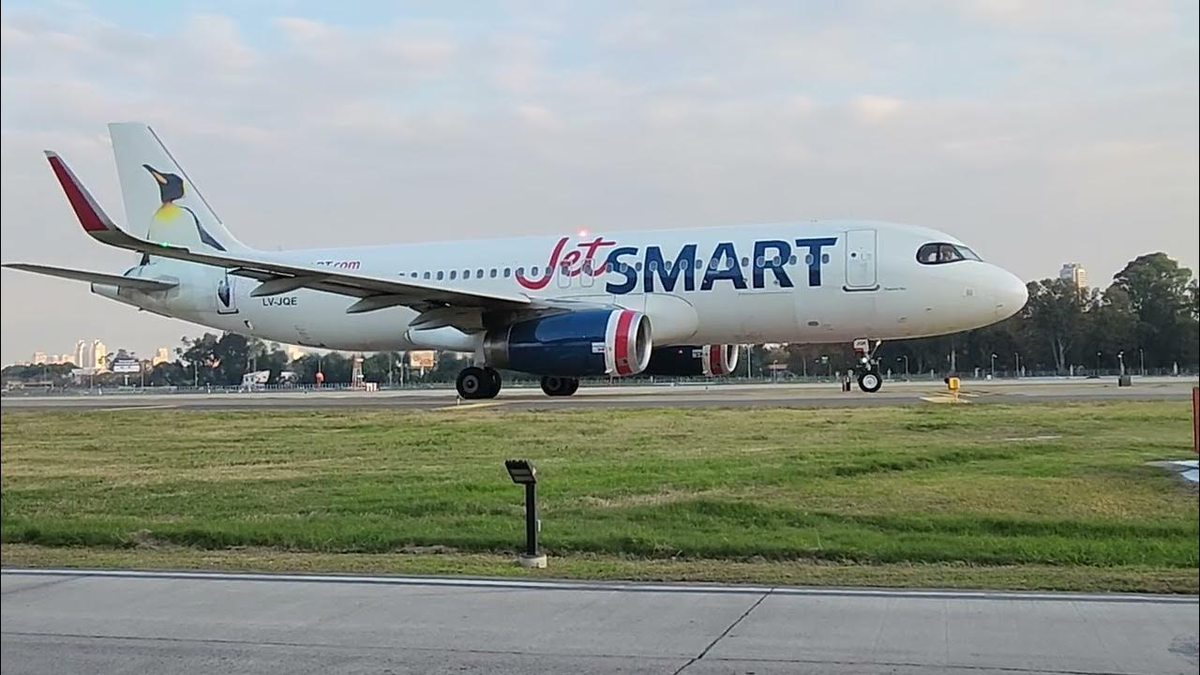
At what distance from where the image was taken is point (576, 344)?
22156 millimetres

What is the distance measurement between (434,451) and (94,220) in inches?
406

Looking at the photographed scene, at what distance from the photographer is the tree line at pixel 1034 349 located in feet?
18.1

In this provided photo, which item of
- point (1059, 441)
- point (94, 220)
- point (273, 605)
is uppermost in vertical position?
point (94, 220)

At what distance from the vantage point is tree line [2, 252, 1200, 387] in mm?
5512

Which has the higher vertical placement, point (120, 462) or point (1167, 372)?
point (1167, 372)

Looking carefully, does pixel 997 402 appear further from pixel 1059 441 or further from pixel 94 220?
pixel 94 220

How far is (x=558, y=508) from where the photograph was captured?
37.1ft

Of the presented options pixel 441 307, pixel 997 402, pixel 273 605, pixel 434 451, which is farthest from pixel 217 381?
pixel 273 605

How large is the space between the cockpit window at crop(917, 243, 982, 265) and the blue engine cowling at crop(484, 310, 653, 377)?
5465mm

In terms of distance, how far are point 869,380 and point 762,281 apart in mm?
3373

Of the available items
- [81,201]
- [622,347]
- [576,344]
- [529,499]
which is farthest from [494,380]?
[81,201]

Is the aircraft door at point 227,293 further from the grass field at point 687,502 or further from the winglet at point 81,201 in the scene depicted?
the winglet at point 81,201

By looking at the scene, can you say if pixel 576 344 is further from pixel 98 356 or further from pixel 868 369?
pixel 98 356

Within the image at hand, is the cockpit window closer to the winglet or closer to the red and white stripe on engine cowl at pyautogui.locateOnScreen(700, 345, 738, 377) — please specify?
the red and white stripe on engine cowl at pyautogui.locateOnScreen(700, 345, 738, 377)
